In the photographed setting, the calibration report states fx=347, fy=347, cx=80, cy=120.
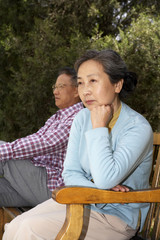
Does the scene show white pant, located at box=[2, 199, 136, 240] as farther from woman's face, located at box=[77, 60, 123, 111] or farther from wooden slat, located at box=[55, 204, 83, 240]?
woman's face, located at box=[77, 60, 123, 111]

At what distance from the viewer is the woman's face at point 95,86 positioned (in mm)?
1948

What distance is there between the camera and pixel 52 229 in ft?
5.60

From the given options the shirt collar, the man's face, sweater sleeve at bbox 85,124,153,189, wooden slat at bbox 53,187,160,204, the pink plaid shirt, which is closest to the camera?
wooden slat at bbox 53,187,160,204

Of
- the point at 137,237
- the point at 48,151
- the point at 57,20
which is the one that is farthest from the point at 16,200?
the point at 57,20

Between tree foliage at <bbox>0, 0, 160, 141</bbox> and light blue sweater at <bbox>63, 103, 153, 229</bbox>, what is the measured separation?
2.87m

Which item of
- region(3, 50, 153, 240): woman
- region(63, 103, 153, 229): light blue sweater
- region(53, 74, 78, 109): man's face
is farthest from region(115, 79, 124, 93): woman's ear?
region(53, 74, 78, 109): man's face

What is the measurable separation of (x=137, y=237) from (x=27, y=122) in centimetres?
378

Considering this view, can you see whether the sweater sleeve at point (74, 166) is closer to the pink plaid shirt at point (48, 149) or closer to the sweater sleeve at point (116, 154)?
the sweater sleeve at point (116, 154)

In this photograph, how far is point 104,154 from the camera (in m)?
1.68

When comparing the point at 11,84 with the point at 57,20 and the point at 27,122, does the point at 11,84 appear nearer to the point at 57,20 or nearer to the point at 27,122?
the point at 27,122

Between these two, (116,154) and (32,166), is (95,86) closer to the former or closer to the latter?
(116,154)

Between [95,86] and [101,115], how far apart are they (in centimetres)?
22

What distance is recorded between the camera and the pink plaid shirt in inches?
91.4

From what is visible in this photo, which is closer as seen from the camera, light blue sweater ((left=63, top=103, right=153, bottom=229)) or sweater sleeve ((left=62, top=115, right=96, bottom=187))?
light blue sweater ((left=63, top=103, right=153, bottom=229))
